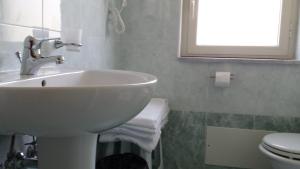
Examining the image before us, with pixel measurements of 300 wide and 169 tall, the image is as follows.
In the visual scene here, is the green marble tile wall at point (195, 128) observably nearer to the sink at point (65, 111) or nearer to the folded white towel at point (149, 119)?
the folded white towel at point (149, 119)

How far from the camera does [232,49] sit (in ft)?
6.55

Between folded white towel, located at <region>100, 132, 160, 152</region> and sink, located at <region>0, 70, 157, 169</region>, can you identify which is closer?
sink, located at <region>0, 70, 157, 169</region>

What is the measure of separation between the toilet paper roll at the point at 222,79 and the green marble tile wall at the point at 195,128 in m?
0.23

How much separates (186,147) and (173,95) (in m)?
0.38

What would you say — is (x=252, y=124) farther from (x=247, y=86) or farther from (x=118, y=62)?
(x=118, y=62)

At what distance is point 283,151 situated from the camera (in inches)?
57.1

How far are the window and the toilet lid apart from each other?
1.88 feet

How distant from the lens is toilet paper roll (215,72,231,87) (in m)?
1.84

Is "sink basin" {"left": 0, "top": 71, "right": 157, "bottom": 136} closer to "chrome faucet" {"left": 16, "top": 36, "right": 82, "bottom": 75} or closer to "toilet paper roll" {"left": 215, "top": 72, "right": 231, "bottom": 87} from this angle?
"chrome faucet" {"left": 16, "top": 36, "right": 82, "bottom": 75}

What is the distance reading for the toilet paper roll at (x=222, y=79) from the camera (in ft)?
6.04

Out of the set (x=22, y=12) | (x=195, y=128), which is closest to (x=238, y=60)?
(x=195, y=128)

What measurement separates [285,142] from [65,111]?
135 cm

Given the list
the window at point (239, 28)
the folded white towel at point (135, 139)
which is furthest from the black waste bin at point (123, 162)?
the window at point (239, 28)

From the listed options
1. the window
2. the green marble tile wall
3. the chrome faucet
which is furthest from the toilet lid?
the chrome faucet
